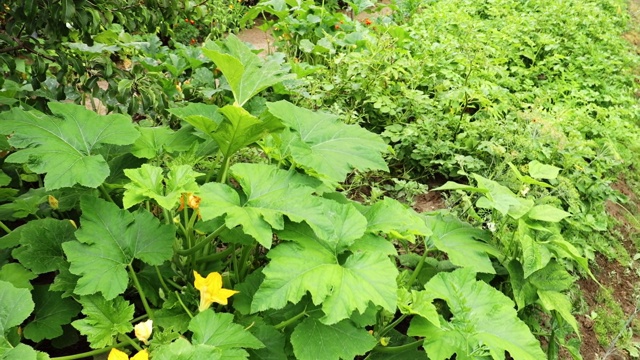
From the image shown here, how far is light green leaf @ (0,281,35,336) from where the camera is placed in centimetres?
146

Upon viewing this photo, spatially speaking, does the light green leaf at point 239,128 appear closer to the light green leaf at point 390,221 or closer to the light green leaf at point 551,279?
Answer: the light green leaf at point 390,221

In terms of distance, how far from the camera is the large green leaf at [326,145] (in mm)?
1826

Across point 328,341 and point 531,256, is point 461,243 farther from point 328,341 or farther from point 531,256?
point 328,341

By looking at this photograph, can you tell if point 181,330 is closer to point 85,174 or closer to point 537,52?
point 85,174

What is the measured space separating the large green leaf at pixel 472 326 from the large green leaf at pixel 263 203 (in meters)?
0.53

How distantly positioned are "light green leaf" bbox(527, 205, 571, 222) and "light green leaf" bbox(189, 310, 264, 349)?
55.9 inches

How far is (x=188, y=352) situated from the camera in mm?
1375

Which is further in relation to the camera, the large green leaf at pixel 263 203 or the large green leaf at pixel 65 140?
the large green leaf at pixel 65 140

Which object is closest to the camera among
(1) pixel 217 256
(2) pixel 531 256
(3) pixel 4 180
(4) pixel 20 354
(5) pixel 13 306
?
(4) pixel 20 354

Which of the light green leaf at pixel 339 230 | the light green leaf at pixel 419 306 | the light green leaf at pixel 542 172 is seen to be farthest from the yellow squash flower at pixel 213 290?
the light green leaf at pixel 542 172

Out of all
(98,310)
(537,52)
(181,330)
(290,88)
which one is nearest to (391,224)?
(181,330)

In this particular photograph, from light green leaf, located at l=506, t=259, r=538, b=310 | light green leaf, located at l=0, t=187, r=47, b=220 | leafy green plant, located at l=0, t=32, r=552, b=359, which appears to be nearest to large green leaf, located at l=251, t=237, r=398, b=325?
leafy green plant, located at l=0, t=32, r=552, b=359

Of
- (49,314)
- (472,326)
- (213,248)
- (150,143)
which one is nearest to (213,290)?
(213,248)

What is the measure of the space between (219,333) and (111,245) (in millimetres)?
507
